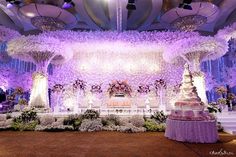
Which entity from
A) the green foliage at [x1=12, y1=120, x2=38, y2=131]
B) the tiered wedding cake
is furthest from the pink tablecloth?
the green foliage at [x1=12, y1=120, x2=38, y2=131]

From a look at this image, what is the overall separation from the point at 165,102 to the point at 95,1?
7.22m

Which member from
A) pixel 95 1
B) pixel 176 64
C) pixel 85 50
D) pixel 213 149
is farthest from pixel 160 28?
pixel 213 149

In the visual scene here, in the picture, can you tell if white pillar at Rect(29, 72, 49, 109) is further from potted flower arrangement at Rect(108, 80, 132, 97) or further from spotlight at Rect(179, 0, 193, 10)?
spotlight at Rect(179, 0, 193, 10)

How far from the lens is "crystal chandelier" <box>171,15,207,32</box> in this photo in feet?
32.1

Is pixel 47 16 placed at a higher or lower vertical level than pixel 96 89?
higher

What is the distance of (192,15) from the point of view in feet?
31.9

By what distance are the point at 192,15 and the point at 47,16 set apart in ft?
22.2

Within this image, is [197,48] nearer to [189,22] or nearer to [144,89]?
[189,22]

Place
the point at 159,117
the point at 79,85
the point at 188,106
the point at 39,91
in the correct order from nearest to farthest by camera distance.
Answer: the point at 188,106 → the point at 159,117 → the point at 39,91 → the point at 79,85

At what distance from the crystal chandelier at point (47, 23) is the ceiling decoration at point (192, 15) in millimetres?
5303

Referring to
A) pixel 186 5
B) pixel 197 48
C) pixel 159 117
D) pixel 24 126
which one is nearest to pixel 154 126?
pixel 159 117

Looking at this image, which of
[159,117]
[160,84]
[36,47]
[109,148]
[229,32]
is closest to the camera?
[109,148]

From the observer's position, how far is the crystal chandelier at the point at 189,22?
385 inches

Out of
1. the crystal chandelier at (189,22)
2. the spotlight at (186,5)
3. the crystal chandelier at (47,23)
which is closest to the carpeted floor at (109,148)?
the spotlight at (186,5)
